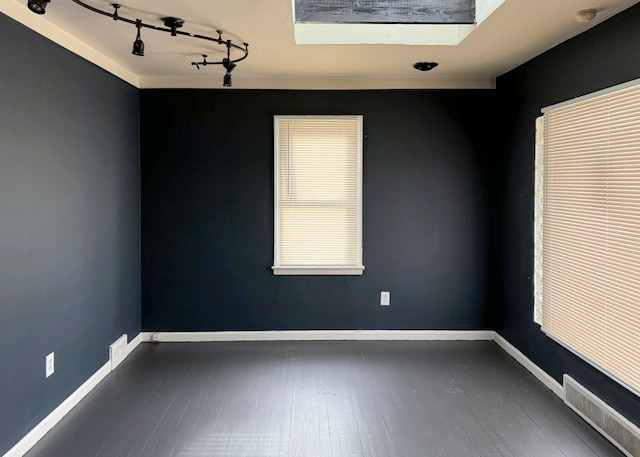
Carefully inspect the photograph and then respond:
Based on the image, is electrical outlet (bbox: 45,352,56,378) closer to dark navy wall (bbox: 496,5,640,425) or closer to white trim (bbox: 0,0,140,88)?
white trim (bbox: 0,0,140,88)

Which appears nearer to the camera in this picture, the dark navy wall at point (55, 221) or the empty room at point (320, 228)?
the dark navy wall at point (55, 221)

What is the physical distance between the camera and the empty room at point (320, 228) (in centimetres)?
246

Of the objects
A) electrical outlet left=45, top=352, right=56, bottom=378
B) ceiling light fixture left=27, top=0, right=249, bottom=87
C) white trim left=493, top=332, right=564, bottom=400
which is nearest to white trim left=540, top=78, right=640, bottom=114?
white trim left=493, top=332, right=564, bottom=400

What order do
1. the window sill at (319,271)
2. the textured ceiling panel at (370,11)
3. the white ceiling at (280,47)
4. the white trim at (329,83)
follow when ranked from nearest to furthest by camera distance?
1. the white ceiling at (280,47)
2. the textured ceiling panel at (370,11)
3. the white trim at (329,83)
4. the window sill at (319,271)

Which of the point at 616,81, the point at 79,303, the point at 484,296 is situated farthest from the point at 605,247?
the point at 79,303

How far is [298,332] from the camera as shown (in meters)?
4.19

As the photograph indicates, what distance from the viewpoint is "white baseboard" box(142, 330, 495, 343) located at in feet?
13.6

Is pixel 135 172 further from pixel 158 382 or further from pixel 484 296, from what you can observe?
pixel 484 296

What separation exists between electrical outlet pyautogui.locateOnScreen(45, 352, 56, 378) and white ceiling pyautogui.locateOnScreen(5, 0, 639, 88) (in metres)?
1.82

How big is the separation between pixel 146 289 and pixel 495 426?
3003 mm

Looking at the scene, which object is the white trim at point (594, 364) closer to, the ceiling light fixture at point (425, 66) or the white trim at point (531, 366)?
the white trim at point (531, 366)

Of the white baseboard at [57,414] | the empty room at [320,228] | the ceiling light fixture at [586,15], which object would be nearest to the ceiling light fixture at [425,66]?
the empty room at [320,228]

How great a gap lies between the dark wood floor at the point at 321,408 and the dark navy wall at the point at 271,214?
0.38m

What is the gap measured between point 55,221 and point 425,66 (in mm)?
2831
